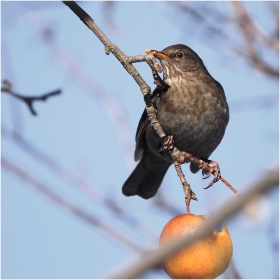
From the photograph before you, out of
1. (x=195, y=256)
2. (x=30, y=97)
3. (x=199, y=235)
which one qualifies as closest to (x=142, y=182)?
(x=30, y=97)

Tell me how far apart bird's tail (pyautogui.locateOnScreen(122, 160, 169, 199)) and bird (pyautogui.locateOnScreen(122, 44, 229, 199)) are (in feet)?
0.90

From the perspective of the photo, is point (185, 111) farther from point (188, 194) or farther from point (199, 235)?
point (199, 235)

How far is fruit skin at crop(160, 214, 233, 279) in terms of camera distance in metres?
2.92

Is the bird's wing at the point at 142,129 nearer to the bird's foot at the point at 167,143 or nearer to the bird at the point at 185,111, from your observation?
the bird at the point at 185,111

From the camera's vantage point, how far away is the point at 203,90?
5730mm

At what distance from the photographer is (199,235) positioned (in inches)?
48.3

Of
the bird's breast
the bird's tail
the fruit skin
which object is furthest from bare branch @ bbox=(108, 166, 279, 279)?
the bird's tail

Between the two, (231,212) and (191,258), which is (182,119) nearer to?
(191,258)

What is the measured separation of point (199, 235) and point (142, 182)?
18.3 feet

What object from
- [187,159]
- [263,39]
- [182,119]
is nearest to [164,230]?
[187,159]

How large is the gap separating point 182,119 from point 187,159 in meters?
1.23

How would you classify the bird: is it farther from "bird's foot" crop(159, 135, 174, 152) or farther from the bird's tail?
"bird's foot" crop(159, 135, 174, 152)

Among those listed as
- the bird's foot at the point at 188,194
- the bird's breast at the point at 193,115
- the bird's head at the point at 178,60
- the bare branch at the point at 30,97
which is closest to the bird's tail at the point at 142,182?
the bird's breast at the point at 193,115

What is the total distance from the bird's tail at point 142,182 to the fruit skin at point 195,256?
366cm
